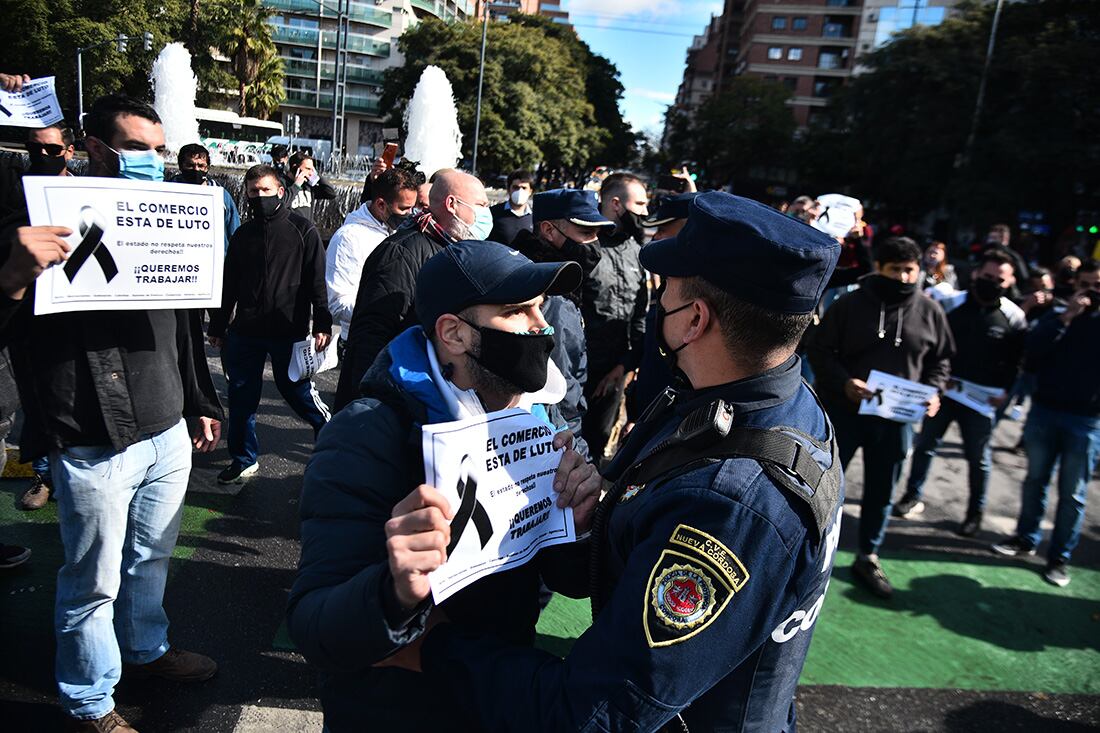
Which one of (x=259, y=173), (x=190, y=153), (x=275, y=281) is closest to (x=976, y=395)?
(x=275, y=281)

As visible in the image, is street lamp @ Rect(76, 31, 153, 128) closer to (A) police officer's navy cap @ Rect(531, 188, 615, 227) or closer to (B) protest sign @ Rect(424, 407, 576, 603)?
(A) police officer's navy cap @ Rect(531, 188, 615, 227)

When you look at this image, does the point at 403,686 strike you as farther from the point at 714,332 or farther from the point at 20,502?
the point at 20,502

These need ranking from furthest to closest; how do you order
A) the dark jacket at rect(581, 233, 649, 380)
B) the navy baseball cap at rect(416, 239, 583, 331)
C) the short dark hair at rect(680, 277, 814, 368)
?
1. the dark jacket at rect(581, 233, 649, 380)
2. the navy baseball cap at rect(416, 239, 583, 331)
3. the short dark hair at rect(680, 277, 814, 368)

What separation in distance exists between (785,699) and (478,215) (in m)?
3.12

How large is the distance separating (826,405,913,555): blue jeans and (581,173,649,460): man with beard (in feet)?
4.47

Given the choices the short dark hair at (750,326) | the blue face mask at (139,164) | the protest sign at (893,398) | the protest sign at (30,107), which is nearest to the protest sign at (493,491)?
the short dark hair at (750,326)

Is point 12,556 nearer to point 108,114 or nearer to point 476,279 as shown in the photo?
point 108,114

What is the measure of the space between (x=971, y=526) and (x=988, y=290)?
5.73 ft

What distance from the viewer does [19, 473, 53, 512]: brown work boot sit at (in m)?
4.39

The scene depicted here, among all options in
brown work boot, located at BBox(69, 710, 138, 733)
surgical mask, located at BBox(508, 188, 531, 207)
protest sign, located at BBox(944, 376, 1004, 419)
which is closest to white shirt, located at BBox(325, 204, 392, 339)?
brown work boot, located at BBox(69, 710, 138, 733)

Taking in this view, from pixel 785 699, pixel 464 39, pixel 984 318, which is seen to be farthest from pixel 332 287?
pixel 464 39

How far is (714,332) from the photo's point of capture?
164 centimetres

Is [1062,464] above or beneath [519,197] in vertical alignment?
beneath

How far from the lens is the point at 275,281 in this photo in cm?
488
